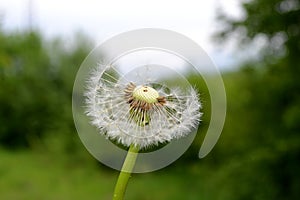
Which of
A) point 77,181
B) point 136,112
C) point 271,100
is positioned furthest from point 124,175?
point 77,181

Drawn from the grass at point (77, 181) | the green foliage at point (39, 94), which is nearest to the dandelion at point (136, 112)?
the grass at point (77, 181)

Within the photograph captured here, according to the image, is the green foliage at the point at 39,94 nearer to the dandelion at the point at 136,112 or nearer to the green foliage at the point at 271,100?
the green foliage at the point at 271,100

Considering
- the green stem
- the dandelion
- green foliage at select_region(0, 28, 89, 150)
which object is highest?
green foliage at select_region(0, 28, 89, 150)

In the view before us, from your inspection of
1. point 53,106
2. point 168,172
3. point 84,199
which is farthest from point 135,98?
point 53,106

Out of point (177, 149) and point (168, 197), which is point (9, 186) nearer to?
point (168, 197)

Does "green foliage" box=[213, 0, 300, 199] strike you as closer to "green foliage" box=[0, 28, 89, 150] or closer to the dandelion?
the dandelion

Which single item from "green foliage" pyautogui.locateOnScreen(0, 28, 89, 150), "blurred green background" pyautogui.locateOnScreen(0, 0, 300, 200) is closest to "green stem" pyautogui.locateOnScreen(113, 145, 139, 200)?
"blurred green background" pyautogui.locateOnScreen(0, 0, 300, 200)

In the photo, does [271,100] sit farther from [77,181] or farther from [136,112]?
[136,112]

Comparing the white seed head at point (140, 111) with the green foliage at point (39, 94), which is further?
the green foliage at point (39, 94)
